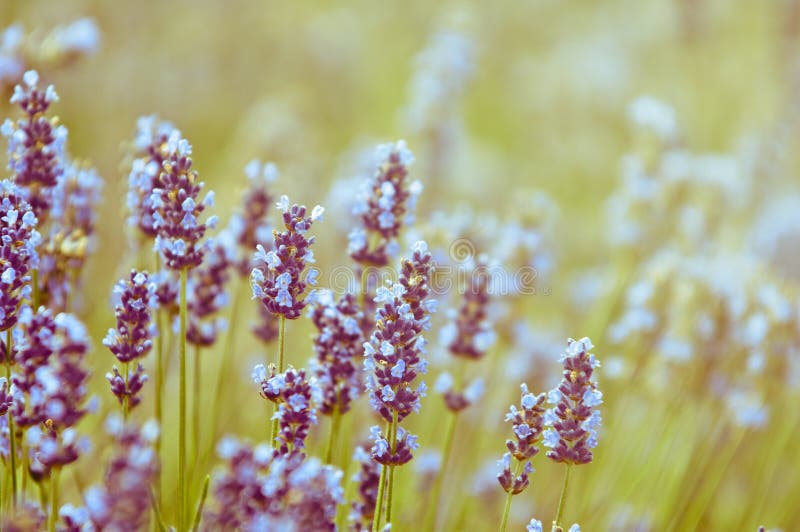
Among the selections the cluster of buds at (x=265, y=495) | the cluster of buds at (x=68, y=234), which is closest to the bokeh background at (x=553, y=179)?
the cluster of buds at (x=68, y=234)

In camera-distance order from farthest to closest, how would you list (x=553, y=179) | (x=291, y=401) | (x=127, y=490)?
1. (x=553, y=179)
2. (x=291, y=401)
3. (x=127, y=490)

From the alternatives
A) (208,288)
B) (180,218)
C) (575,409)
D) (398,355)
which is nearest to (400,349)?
(398,355)

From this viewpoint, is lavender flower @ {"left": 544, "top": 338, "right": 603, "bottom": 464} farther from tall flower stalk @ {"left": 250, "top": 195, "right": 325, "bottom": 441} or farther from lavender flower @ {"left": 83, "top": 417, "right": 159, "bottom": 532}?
lavender flower @ {"left": 83, "top": 417, "right": 159, "bottom": 532}

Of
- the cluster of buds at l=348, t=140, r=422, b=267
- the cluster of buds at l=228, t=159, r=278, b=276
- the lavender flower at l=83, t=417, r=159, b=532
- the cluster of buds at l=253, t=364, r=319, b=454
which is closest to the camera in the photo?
the lavender flower at l=83, t=417, r=159, b=532

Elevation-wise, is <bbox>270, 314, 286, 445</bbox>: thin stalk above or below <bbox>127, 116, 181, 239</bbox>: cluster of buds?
below

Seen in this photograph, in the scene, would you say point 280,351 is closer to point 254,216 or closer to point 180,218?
point 180,218

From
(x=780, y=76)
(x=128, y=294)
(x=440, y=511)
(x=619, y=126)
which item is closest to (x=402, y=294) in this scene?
(x=128, y=294)

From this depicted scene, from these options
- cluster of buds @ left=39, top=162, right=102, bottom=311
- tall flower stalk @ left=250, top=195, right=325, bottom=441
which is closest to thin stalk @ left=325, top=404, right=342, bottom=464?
tall flower stalk @ left=250, top=195, right=325, bottom=441
